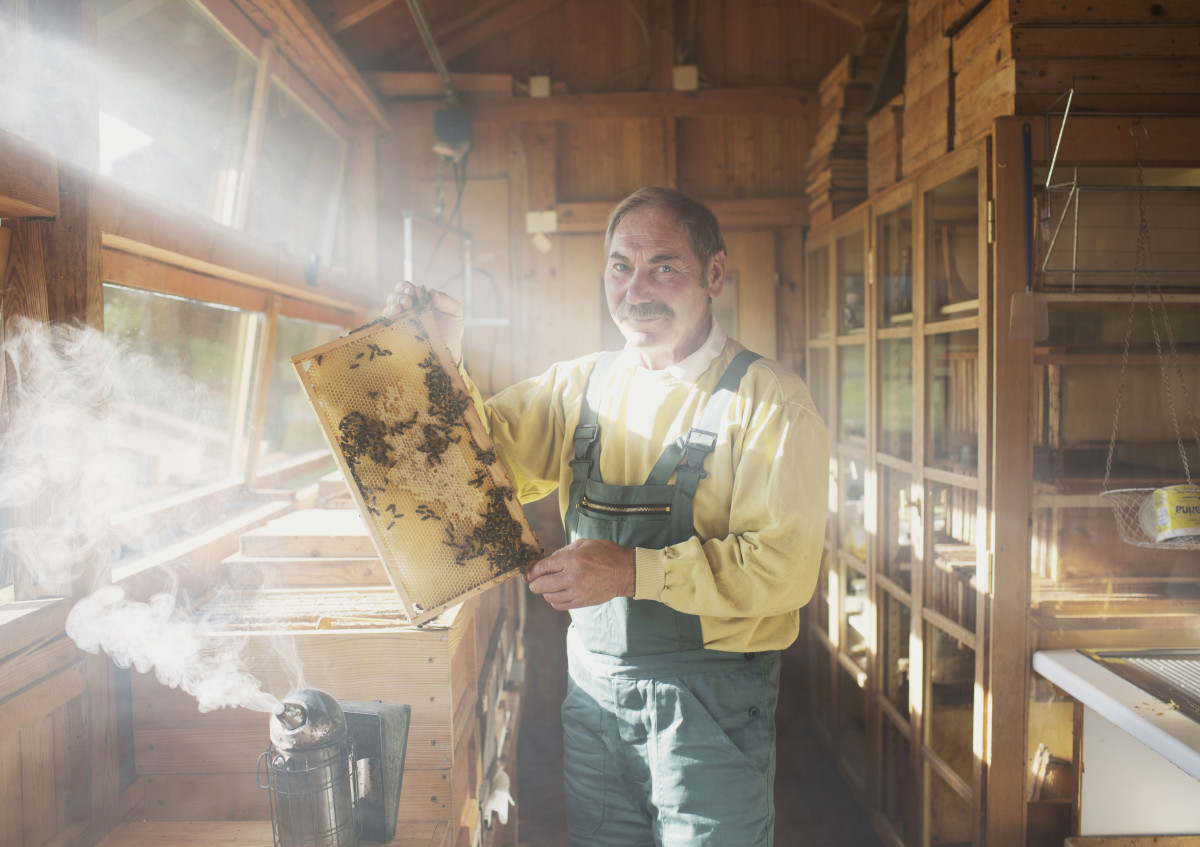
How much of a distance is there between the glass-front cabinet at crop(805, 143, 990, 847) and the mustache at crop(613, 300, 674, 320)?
1.12m

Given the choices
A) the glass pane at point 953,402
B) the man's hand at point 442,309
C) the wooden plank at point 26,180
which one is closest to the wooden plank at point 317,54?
the wooden plank at point 26,180

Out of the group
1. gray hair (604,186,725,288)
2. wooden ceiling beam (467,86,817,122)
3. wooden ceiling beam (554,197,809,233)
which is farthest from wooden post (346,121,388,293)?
gray hair (604,186,725,288)

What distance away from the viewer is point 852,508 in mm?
3725

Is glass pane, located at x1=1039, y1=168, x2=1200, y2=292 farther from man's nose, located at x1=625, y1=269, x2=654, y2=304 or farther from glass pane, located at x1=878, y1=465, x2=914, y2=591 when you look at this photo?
man's nose, located at x1=625, y1=269, x2=654, y2=304

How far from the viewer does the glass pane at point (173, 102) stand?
1996 millimetres

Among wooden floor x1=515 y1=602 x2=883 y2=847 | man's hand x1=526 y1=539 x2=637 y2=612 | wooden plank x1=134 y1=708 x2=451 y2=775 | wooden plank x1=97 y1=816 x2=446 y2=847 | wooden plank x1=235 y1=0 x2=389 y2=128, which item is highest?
wooden plank x1=235 y1=0 x2=389 y2=128

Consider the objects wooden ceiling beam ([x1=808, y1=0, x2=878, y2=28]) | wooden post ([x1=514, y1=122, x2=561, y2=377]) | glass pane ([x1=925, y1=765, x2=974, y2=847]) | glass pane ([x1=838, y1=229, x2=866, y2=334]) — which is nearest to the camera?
glass pane ([x1=925, y1=765, x2=974, y2=847])

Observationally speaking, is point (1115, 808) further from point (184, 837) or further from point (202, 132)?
point (202, 132)

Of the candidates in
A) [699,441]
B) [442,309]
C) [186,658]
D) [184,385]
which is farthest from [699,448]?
[184,385]

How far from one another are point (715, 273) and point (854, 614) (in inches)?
92.1

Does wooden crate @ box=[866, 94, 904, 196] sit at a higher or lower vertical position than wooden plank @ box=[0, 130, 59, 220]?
higher

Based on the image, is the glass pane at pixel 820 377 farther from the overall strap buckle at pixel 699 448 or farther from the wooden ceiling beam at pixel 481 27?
the wooden ceiling beam at pixel 481 27

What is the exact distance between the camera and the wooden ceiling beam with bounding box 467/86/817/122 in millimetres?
4215

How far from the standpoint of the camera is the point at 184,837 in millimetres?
1578
